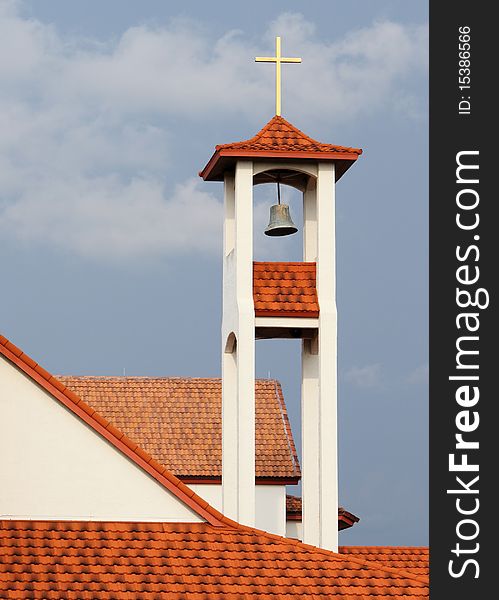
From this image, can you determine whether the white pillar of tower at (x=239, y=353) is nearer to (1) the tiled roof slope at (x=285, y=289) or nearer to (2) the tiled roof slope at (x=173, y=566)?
(1) the tiled roof slope at (x=285, y=289)

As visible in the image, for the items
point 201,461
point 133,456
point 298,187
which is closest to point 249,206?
point 298,187

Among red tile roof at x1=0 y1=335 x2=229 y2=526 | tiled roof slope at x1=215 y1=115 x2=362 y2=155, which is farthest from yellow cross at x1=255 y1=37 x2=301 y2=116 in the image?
red tile roof at x1=0 y1=335 x2=229 y2=526

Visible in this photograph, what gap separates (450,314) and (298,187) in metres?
6.62

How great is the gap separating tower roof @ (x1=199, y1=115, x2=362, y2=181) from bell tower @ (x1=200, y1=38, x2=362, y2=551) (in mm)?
15

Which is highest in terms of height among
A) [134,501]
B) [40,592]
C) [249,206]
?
[249,206]

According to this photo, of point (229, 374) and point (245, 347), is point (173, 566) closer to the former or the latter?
point (245, 347)

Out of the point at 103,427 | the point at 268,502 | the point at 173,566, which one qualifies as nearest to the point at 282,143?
the point at 103,427

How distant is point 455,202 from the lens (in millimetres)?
16422

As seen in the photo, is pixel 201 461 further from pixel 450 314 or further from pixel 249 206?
pixel 450 314

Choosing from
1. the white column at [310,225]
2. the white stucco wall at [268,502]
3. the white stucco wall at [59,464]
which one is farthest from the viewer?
the white stucco wall at [268,502]

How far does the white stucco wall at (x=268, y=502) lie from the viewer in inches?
1294

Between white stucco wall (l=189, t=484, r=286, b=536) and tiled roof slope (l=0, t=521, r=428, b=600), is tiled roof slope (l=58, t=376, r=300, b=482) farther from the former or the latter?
tiled roof slope (l=0, t=521, r=428, b=600)

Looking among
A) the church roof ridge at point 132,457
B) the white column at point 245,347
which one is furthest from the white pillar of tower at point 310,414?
the church roof ridge at point 132,457

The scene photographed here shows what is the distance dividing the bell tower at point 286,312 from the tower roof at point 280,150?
2 centimetres
